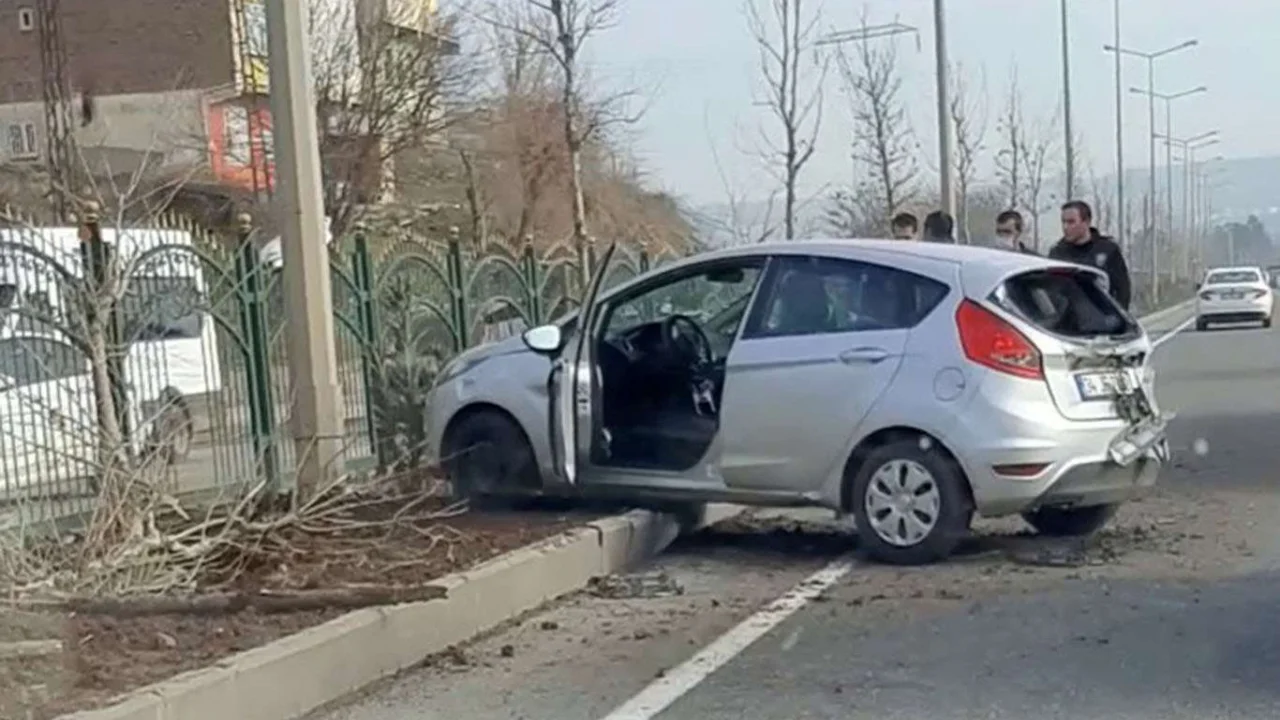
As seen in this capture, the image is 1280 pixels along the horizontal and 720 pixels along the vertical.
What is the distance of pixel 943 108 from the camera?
23.0 metres

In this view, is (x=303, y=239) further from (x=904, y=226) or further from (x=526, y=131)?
(x=526, y=131)

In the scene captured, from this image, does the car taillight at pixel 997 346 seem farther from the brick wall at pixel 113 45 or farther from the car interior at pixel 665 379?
the brick wall at pixel 113 45

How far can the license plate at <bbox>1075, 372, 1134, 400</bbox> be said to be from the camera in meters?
9.36

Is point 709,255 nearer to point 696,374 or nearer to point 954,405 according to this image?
point 696,374

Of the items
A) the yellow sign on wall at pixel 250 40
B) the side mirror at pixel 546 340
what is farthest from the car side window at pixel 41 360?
the yellow sign on wall at pixel 250 40

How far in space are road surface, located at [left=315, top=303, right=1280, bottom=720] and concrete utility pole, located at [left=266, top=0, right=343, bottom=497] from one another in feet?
5.32

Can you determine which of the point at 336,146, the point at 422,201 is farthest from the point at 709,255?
the point at 422,201

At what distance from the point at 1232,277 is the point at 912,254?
35.6 metres

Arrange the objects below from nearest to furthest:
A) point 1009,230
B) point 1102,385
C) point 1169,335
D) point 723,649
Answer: point 723,649 → point 1102,385 → point 1009,230 → point 1169,335

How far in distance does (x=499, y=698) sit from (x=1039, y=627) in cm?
238

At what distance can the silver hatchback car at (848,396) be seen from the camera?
923 centimetres

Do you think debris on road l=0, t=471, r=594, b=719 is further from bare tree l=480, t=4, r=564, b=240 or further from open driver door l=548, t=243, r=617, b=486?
bare tree l=480, t=4, r=564, b=240

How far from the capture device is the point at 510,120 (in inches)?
1479

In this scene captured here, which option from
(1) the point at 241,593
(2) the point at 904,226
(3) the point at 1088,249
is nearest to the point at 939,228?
(2) the point at 904,226
